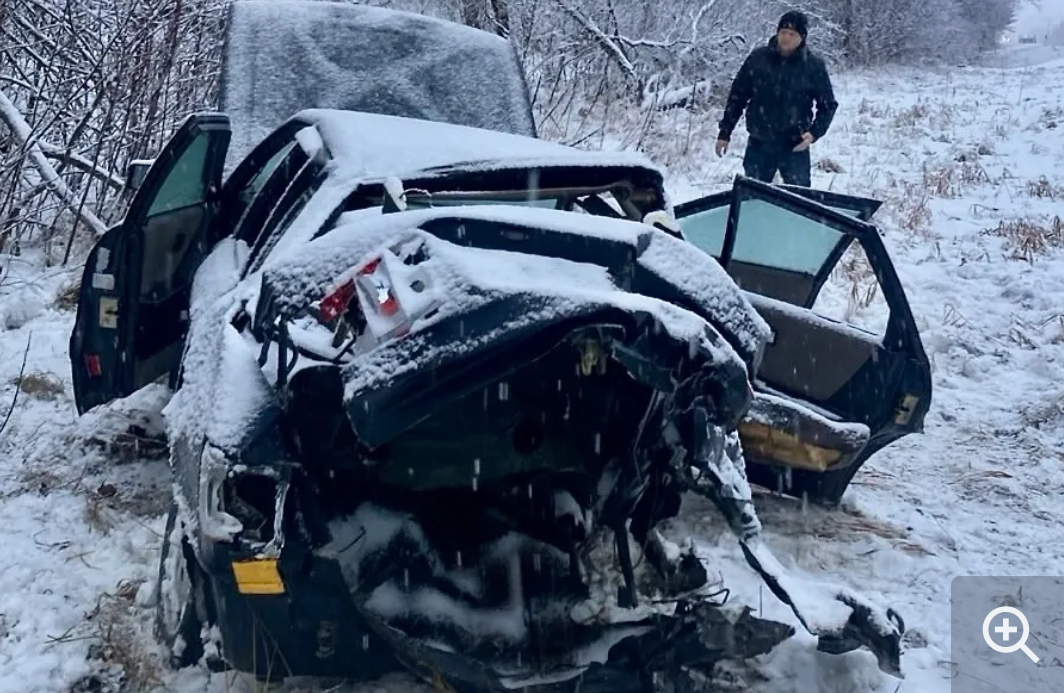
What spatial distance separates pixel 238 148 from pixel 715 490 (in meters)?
3.70

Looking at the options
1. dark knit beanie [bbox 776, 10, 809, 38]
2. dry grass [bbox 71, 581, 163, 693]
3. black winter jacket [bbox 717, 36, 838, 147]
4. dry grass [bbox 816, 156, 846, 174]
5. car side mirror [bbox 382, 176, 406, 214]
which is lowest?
dry grass [bbox 71, 581, 163, 693]

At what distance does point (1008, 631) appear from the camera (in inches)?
149

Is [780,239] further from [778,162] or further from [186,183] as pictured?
[186,183]

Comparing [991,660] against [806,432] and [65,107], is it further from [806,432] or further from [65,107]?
[65,107]

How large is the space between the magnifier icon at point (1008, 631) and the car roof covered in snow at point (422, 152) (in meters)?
1.95

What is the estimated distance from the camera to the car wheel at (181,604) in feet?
9.18

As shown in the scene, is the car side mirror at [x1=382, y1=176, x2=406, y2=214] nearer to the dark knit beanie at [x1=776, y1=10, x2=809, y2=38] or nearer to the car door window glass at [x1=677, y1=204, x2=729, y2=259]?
the car door window glass at [x1=677, y1=204, x2=729, y2=259]

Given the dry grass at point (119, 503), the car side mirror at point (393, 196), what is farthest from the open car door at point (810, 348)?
the dry grass at point (119, 503)

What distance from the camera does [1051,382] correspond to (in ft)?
20.4

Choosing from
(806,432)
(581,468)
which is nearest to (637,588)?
(581,468)

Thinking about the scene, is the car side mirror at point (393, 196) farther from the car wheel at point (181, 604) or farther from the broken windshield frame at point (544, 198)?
the car wheel at point (181, 604)

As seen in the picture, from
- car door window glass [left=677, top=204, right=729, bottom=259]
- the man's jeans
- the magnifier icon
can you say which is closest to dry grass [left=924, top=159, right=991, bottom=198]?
the man's jeans

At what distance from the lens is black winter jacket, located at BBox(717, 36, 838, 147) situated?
23.0 feet

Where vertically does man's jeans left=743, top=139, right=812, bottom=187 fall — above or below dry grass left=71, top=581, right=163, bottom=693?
above
